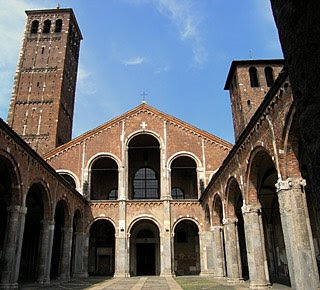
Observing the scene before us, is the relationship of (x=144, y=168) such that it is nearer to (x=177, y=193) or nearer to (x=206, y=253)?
(x=177, y=193)

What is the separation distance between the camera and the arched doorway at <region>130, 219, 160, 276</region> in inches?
1001

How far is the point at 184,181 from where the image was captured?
1116 inches

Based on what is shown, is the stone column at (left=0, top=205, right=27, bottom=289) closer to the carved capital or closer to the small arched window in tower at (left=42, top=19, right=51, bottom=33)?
the carved capital

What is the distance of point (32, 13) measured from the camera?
123 feet

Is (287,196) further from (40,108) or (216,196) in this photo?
(40,108)

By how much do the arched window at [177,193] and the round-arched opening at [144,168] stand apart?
4.24ft

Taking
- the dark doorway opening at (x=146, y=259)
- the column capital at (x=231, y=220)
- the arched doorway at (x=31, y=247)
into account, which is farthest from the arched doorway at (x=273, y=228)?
the arched doorway at (x=31, y=247)

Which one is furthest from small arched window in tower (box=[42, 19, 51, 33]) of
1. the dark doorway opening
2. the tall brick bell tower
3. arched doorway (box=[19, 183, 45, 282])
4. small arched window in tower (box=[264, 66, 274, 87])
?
the dark doorway opening

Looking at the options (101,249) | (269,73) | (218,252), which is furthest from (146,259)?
(269,73)

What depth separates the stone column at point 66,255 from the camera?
748 inches

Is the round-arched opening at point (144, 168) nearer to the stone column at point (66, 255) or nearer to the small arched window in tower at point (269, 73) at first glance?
the stone column at point (66, 255)

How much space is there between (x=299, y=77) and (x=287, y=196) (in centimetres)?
941

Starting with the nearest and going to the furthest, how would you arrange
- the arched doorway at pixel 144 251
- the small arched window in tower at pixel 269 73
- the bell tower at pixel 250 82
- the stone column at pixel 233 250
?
the stone column at pixel 233 250 < the bell tower at pixel 250 82 < the arched doorway at pixel 144 251 < the small arched window in tower at pixel 269 73

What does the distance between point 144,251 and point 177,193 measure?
5.48 meters
